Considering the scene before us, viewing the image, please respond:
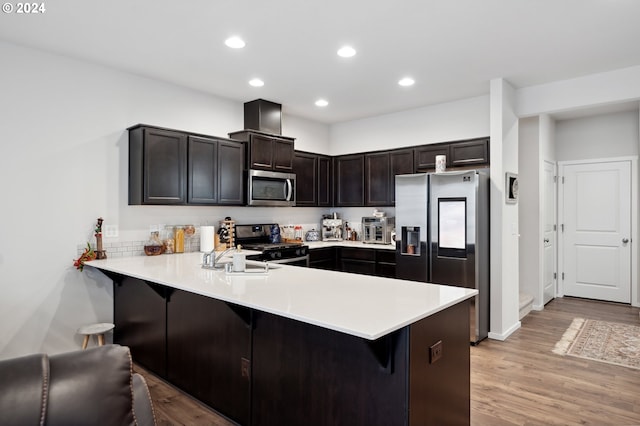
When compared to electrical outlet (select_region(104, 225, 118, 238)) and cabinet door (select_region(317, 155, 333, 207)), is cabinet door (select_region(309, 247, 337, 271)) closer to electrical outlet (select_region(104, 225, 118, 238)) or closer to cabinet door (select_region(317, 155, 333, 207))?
cabinet door (select_region(317, 155, 333, 207))

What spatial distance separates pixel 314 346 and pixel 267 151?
3.08 meters

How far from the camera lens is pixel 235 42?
3211 millimetres

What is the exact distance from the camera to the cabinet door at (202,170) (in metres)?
4.03

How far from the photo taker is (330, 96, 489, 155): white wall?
4785 millimetres

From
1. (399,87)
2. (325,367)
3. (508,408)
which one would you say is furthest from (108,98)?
(508,408)

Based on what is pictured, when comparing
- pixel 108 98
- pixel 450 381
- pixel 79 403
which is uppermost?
pixel 108 98

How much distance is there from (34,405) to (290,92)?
407 centimetres

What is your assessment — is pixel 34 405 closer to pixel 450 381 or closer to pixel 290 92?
pixel 450 381

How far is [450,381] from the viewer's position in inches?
83.0

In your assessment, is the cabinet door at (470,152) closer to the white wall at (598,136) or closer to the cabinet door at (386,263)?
the cabinet door at (386,263)

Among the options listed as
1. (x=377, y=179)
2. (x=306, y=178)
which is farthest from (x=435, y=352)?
(x=306, y=178)

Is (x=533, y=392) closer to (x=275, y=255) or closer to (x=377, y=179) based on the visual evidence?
(x=275, y=255)

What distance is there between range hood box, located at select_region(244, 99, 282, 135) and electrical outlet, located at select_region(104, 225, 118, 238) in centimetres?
194

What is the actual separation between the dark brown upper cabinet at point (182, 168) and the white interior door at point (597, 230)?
195 inches
